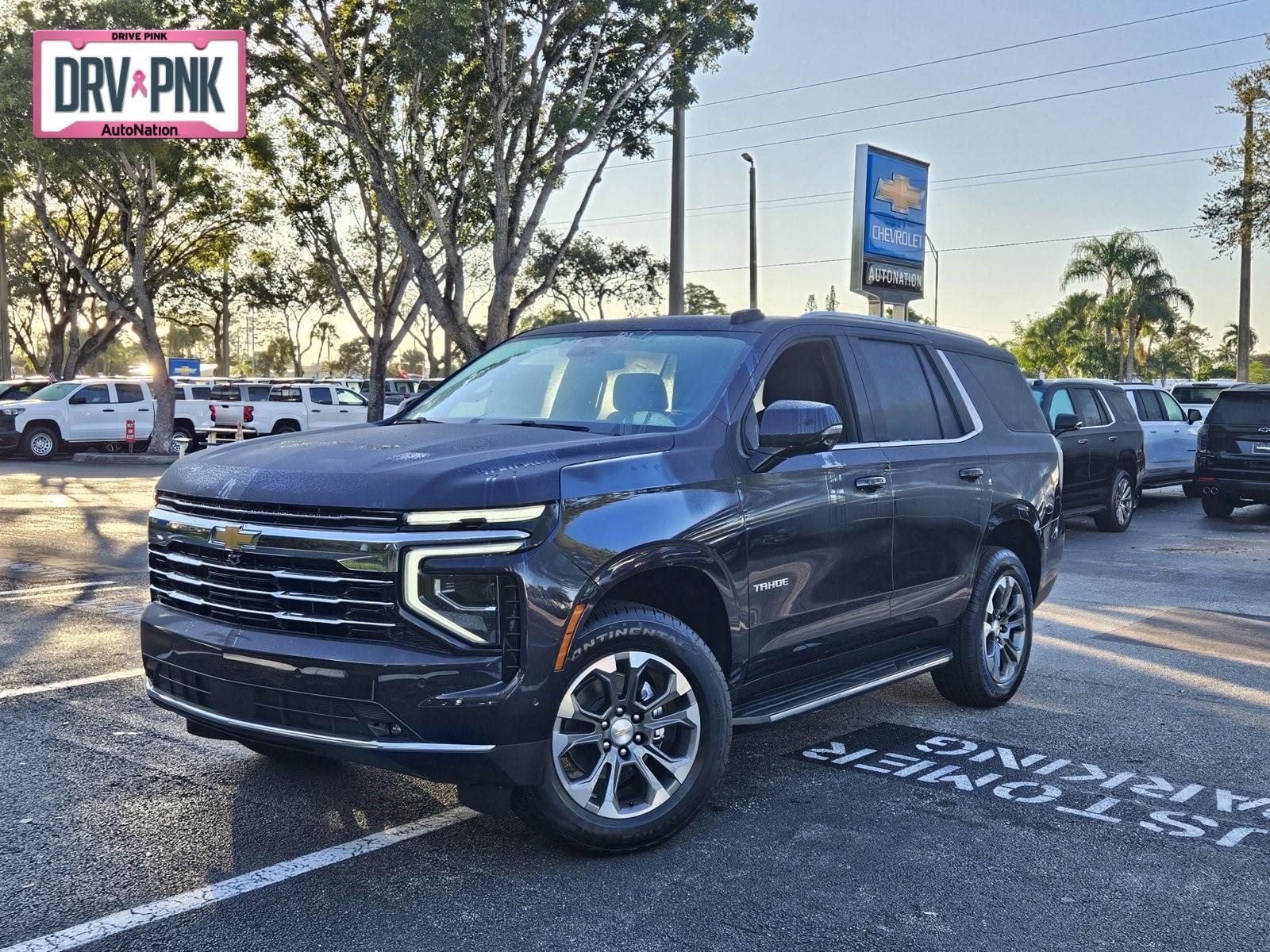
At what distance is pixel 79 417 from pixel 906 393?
2709 cm

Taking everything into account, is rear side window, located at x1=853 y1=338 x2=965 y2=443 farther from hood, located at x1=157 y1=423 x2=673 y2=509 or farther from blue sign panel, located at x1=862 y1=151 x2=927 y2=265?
blue sign panel, located at x1=862 y1=151 x2=927 y2=265

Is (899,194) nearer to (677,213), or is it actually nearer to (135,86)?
(677,213)

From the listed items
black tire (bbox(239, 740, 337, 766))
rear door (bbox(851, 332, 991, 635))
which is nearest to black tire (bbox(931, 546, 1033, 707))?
rear door (bbox(851, 332, 991, 635))

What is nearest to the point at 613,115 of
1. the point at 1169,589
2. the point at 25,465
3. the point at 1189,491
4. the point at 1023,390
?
the point at 1189,491

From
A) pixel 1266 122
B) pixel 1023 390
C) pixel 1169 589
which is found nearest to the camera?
pixel 1023 390

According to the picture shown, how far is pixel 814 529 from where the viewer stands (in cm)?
500

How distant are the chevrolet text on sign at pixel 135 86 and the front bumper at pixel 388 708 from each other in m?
22.4

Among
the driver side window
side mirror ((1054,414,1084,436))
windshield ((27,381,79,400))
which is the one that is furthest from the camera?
windshield ((27,381,79,400))

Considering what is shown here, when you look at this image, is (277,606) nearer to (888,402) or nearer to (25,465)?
(888,402)

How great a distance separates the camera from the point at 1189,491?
21531 mm

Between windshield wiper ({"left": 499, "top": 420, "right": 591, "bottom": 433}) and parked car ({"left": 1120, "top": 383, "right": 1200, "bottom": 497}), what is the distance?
48.8 feet

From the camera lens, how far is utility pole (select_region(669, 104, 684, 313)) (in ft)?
78.8

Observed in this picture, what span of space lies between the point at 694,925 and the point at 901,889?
0.73 meters

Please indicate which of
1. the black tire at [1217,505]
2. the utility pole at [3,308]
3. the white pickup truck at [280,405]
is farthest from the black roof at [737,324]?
the utility pole at [3,308]
